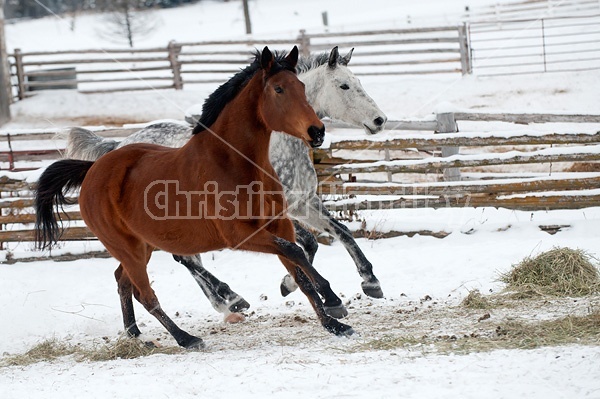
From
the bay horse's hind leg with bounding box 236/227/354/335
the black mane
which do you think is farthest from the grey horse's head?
the bay horse's hind leg with bounding box 236/227/354/335

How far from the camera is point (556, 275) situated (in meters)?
6.27

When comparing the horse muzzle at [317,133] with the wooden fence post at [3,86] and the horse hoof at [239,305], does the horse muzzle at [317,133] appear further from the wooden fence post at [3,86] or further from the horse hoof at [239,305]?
the wooden fence post at [3,86]

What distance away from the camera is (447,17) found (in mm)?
31906

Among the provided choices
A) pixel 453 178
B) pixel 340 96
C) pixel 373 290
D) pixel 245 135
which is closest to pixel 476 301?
pixel 373 290

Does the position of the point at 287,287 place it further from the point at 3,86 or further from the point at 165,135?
the point at 3,86

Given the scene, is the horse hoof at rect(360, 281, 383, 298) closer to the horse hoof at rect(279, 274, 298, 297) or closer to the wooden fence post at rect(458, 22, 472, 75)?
the horse hoof at rect(279, 274, 298, 297)

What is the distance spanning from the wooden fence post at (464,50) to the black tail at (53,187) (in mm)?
15520

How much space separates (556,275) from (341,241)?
6.17 ft

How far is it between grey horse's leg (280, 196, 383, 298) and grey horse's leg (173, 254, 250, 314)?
1.41 ft

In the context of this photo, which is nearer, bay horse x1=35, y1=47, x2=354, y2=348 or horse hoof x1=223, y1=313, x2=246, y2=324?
bay horse x1=35, y1=47, x2=354, y2=348

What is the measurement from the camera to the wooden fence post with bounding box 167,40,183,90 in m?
21.5

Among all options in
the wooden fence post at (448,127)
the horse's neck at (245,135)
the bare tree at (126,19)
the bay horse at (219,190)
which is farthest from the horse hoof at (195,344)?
the bare tree at (126,19)

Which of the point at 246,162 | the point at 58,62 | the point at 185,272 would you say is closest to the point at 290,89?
the point at 246,162

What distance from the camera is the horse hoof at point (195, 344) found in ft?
18.9
